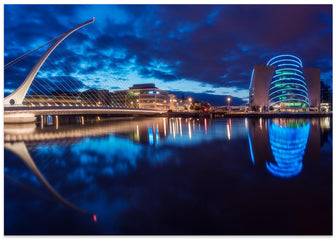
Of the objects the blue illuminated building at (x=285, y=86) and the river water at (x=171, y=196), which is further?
the blue illuminated building at (x=285, y=86)

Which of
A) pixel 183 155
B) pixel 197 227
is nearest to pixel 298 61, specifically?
pixel 183 155

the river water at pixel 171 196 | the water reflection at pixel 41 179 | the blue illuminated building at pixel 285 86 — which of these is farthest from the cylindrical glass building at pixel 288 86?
the water reflection at pixel 41 179

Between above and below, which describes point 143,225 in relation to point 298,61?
below

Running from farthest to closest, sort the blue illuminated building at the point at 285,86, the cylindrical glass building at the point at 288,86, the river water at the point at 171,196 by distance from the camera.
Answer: the blue illuminated building at the point at 285,86
the cylindrical glass building at the point at 288,86
the river water at the point at 171,196

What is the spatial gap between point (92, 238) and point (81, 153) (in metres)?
8.91

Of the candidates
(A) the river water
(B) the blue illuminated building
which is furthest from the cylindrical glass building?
(A) the river water

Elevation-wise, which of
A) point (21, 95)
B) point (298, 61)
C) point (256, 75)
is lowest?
point (21, 95)

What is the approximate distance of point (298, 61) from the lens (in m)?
83.3

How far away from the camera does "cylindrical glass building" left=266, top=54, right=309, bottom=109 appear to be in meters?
78.3

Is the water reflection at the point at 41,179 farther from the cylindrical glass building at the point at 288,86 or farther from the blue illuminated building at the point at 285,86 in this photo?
the cylindrical glass building at the point at 288,86

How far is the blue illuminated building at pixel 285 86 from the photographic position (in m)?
78.4

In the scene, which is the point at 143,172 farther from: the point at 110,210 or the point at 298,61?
the point at 298,61

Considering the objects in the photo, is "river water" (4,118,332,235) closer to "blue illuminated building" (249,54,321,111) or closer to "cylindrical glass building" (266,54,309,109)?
"cylindrical glass building" (266,54,309,109)

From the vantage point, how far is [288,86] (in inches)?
3108
